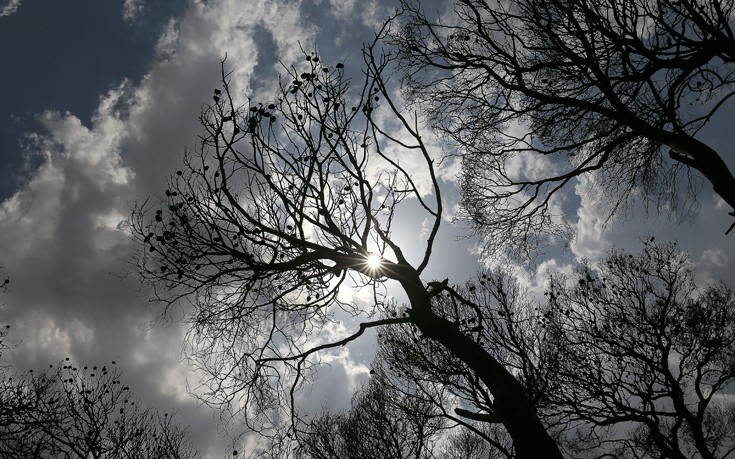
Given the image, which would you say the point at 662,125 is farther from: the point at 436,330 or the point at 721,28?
the point at 436,330

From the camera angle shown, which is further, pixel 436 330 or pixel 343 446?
pixel 343 446

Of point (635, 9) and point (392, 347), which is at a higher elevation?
point (392, 347)

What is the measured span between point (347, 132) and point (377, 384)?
12.3 meters

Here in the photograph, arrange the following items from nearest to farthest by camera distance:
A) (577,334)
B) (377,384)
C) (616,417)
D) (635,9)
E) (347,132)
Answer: (635,9), (347,132), (616,417), (577,334), (377,384)

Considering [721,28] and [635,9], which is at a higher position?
[635,9]

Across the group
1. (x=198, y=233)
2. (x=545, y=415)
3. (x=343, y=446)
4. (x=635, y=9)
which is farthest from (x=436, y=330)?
(x=343, y=446)

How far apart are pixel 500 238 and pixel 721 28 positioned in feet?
12.7

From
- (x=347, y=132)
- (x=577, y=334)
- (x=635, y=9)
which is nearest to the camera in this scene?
(x=635, y=9)

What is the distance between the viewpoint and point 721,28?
13.8ft

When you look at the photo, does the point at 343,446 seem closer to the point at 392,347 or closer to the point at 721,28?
the point at 392,347

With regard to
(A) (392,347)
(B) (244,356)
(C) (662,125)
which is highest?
(A) (392,347)

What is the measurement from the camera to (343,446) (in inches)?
611

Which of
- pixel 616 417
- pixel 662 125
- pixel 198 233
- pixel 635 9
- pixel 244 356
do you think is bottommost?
pixel 616 417

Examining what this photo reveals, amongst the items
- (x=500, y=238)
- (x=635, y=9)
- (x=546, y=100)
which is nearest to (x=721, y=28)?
(x=635, y=9)
